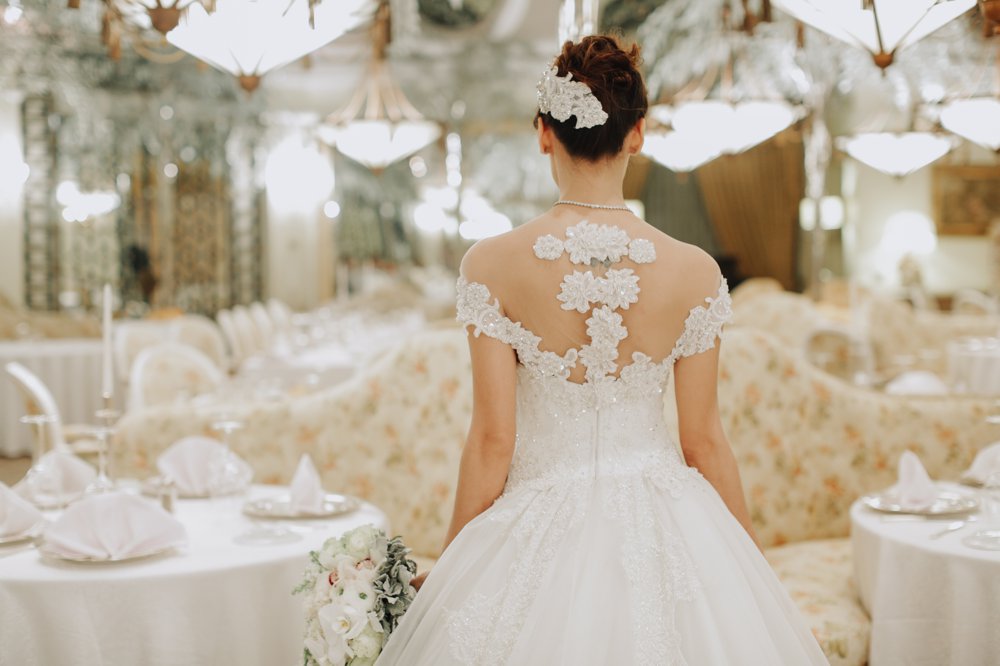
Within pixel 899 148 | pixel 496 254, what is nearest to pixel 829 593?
pixel 496 254

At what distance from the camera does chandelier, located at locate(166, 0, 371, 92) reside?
3.84 m

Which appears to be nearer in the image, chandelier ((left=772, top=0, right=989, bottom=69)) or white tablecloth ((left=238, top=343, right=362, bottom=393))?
chandelier ((left=772, top=0, right=989, bottom=69))

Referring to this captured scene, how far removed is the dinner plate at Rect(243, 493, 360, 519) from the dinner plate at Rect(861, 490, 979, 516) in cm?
150

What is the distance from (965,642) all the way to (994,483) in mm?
417

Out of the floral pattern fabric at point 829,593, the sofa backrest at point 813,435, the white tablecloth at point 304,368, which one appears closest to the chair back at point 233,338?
the white tablecloth at point 304,368

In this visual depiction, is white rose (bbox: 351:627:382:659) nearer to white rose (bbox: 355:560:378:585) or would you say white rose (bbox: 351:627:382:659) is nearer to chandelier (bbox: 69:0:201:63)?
white rose (bbox: 355:560:378:585)

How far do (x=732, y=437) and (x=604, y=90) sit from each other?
2.24 meters

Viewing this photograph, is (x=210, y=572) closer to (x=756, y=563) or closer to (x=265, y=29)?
(x=756, y=563)

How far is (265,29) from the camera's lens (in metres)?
3.89

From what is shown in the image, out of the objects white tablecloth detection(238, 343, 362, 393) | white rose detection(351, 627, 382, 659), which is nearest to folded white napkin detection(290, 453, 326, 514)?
white rose detection(351, 627, 382, 659)

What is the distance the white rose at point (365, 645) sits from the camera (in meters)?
2.01

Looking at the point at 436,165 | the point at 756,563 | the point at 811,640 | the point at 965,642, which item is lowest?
the point at 965,642

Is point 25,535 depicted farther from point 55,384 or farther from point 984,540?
point 55,384

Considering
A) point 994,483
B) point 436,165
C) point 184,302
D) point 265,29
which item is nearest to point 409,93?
point 436,165
